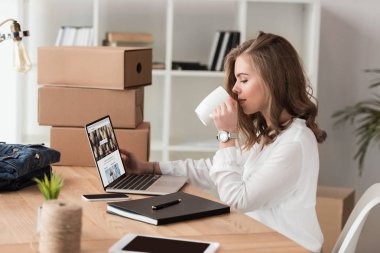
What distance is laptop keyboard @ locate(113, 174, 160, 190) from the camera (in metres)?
2.47

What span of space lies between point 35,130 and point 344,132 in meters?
1.86

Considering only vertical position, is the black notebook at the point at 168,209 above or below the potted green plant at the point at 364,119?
above

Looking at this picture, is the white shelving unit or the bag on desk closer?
the bag on desk

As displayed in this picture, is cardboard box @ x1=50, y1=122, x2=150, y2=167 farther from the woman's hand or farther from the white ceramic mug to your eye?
the white ceramic mug

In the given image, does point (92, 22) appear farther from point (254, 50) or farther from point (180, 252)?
point (180, 252)

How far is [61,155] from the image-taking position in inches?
117

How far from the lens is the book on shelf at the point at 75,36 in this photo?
430 cm

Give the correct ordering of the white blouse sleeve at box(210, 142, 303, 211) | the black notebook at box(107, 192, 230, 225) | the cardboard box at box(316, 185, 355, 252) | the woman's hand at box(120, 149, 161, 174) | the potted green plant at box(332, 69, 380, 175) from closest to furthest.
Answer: the black notebook at box(107, 192, 230, 225)
the white blouse sleeve at box(210, 142, 303, 211)
the woman's hand at box(120, 149, 161, 174)
the cardboard box at box(316, 185, 355, 252)
the potted green plant at box(332, 69, 380, 175)

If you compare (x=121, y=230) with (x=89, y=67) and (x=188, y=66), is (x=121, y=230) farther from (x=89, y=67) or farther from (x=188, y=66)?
(x=188, y=66)

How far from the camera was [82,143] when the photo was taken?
2.97m

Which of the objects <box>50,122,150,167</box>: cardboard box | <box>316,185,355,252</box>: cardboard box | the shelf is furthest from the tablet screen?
the shelf

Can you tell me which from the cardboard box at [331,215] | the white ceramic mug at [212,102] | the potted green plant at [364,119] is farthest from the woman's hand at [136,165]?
the potted green plant at [364,119]

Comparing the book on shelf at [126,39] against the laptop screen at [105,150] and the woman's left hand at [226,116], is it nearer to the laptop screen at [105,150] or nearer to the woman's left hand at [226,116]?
the laptop screen at [105,150]

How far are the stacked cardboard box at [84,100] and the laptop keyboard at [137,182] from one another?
0.92 ft
